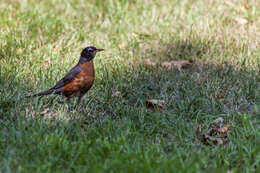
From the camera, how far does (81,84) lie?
4684 millimetres

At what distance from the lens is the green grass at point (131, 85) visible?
→ 349 centimetres

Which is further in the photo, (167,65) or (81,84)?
(167,65)

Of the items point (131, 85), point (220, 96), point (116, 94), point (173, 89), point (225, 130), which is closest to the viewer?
point (225, 130)

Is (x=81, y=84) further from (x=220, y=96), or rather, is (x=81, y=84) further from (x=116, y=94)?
(x=220, y=96)

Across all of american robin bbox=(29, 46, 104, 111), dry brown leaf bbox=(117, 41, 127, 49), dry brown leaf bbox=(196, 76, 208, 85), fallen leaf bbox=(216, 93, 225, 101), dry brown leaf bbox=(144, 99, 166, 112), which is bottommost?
dry brown leaf bbox=(144, 99, 166, 112)

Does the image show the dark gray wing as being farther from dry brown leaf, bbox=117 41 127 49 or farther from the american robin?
dry brown leaf, bbox=117 41 127 49

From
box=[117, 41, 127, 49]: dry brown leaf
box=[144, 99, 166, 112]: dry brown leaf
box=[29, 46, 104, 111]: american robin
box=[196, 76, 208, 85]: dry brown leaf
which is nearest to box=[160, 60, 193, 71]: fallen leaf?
box=[196, 76, 208, 85]: dry brown leaf

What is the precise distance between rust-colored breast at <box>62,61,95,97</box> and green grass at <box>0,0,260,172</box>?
192mm

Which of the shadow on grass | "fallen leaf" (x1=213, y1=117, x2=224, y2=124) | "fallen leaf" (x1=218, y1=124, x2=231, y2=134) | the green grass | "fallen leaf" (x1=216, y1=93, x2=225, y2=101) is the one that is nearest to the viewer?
the green grass

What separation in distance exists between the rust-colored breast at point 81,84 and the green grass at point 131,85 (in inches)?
7.6

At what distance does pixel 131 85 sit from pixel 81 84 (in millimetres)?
901

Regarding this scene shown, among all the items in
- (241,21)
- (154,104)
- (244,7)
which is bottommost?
(154,104)

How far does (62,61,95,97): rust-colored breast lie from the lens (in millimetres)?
4691

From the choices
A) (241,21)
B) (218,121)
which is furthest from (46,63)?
(241,21)
